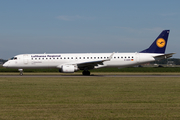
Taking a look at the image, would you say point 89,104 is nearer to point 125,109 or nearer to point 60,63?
point 125,109

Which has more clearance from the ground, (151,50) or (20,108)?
(151,50)

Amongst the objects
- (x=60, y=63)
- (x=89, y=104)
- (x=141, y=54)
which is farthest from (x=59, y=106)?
(x=141, y=54)

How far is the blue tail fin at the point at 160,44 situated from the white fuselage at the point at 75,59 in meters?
1.07

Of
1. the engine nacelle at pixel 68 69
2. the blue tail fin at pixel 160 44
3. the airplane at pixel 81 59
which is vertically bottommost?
the engine nacelle at pixel 68 69

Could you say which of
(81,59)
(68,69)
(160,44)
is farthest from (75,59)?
(160,44)

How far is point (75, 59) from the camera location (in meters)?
36.3

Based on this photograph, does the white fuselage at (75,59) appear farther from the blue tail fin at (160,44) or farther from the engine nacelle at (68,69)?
the engine nacelle at (68,69)

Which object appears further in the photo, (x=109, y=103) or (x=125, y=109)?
(x=109, y=103)

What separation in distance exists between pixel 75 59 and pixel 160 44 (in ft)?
46.3

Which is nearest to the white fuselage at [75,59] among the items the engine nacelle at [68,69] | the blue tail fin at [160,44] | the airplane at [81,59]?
the airplane at [81,59]

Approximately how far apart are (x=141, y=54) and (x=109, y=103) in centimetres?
2718

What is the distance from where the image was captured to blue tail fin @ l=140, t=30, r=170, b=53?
123 feet

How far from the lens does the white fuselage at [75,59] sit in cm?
3622

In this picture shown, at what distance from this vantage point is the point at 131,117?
8273 mm
